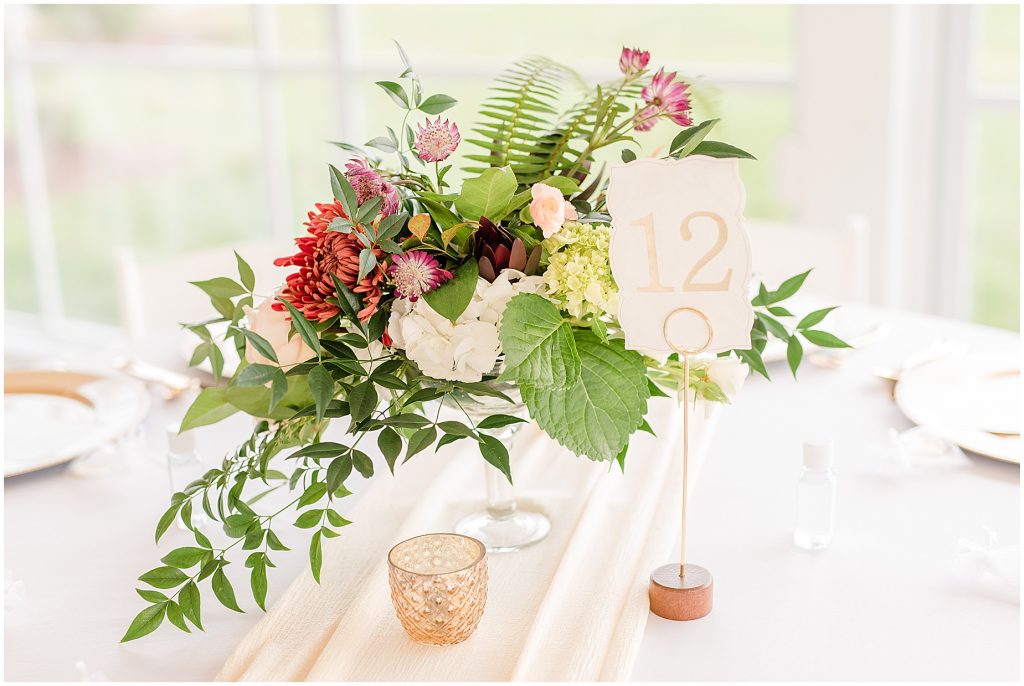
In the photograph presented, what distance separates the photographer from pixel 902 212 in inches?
90.7

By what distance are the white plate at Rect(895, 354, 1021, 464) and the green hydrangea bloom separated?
55cm

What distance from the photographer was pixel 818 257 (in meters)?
1.85

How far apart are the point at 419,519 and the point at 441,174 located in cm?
36

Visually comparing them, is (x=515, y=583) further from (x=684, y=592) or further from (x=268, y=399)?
(x=268, y=399)

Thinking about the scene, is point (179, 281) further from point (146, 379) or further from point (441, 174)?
point (441, 174)

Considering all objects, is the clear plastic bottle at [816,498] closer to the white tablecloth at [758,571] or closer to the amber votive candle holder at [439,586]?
the white tablecloth at [758,571]

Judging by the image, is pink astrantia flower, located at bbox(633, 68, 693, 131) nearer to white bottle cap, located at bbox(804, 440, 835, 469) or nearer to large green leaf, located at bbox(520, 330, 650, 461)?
large green leaf, located at bbox(520, 330, 650, 461)

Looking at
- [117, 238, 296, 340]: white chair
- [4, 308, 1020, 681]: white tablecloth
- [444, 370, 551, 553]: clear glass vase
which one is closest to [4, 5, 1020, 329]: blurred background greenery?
[117, 238, 296, 340]: white chair

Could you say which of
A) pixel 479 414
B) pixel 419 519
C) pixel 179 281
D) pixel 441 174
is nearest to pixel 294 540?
pixel 419 519

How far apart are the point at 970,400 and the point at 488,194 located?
2.42 feet

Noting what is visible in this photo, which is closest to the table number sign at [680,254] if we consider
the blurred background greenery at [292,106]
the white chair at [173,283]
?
the white chair at [173,283]

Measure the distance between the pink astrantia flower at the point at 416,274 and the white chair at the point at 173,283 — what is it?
112cm

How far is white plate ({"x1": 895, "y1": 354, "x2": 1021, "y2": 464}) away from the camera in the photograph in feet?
3.65

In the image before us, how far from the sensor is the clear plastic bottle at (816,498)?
92 centimetres
